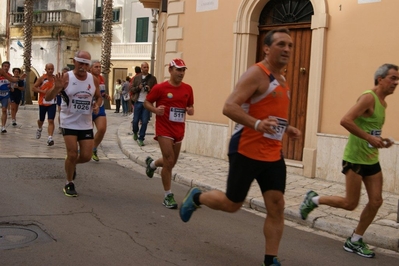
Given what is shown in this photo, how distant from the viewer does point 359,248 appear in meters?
5.50

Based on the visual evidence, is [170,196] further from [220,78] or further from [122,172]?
[220,78]

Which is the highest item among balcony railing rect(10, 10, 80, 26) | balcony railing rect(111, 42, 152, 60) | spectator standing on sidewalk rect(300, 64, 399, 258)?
balcony railing rect(10, 10, 80, 26)

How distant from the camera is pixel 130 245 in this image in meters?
5.20

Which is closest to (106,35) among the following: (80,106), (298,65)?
(298,65)

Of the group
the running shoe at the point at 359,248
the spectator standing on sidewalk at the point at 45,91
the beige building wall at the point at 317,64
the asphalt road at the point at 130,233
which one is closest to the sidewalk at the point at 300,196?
the asphalt road at the point at 130,233

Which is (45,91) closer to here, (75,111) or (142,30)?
(75,111)

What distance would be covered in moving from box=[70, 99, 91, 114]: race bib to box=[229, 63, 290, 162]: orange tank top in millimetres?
3481

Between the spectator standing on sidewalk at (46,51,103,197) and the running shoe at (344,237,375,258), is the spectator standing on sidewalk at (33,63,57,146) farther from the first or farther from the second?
the running shoe at (344,237,375,258)

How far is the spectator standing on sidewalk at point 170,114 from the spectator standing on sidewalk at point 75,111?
860 millimetres

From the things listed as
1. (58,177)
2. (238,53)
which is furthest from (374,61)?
(58,177)

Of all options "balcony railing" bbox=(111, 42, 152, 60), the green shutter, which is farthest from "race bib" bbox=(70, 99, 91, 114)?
the green shutter

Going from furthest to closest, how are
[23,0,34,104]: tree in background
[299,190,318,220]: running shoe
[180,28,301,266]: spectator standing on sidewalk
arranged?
[23,0,34,104]: tree in background < [299,190,318,220]: running shoe < [180,28,301,266]: spectator standing on sidewalk

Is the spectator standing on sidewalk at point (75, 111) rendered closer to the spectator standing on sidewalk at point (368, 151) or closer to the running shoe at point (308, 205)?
the running shoe at point (308, 205)

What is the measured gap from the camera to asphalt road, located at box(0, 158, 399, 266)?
4.85m
